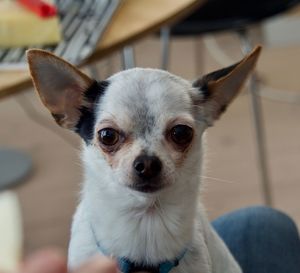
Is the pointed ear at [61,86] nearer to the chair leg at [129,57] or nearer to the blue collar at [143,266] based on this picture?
the blue collar at [143,266]

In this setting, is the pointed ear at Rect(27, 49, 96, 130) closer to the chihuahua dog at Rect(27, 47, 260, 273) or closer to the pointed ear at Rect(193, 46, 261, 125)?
the chihuahua dog at Rect(27, 47, 260, 273)

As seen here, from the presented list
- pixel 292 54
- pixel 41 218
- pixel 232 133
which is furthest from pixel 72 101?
pixel 292 54

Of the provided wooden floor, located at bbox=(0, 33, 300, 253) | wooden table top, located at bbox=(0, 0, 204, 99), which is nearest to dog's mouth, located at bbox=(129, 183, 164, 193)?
wooden table top, located at bbox=(0, 0, 204, 99)

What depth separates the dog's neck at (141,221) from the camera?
0.88 m

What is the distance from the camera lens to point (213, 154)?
7.20 feet

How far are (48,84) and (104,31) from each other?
34 cm

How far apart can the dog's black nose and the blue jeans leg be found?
0.38 metres

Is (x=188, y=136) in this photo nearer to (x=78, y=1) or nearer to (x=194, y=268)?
(x=194, y=268)

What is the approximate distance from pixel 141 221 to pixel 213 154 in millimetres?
1317

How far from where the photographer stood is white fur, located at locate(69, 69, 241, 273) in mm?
834

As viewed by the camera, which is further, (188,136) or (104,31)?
(104,31)

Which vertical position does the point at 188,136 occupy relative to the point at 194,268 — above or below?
above

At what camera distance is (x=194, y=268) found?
0.88 meters

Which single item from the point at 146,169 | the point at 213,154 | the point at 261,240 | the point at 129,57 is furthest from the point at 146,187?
the point at 213,154
